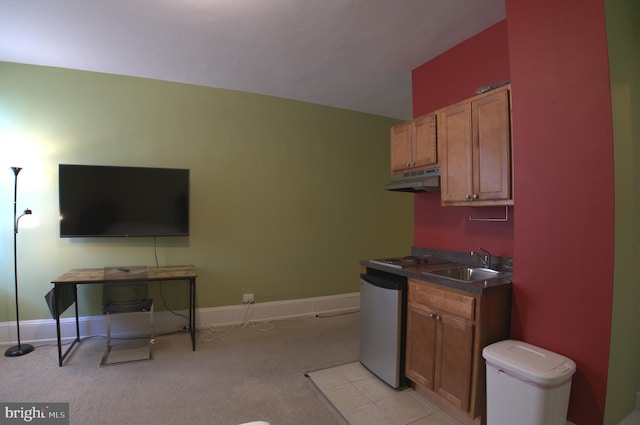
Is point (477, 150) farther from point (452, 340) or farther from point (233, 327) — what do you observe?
point (233, 327)

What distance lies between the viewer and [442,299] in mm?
1980

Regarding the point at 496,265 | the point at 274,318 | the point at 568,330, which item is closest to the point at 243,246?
the point at 274,318

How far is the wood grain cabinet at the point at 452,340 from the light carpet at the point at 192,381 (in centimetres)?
A: 71

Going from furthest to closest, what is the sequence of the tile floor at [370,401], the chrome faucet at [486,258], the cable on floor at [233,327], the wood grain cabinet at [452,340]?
the cable on floor at [233,327] < the chrome faucet at [486,258] < the tile floor at [370,401] < the wood grain cabinet at [452,340]

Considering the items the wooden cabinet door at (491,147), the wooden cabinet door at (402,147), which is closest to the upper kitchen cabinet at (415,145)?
the wooden cabinet door at (402,147)

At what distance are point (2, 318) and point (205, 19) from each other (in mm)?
3495

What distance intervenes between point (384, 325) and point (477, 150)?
1499 millimetres

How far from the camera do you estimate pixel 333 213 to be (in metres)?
4.23

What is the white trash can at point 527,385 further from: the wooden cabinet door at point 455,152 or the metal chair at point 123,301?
the metal chair at point 123,301

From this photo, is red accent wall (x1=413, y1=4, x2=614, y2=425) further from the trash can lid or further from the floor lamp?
the floor lamp

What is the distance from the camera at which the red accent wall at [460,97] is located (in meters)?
2.32

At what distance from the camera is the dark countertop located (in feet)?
5.88

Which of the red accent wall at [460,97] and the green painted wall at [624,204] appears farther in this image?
the red accent wall at [460,97]

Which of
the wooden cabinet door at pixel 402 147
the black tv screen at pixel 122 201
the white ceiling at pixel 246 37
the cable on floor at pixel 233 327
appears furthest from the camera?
the cable on floor at pixel 233 327
